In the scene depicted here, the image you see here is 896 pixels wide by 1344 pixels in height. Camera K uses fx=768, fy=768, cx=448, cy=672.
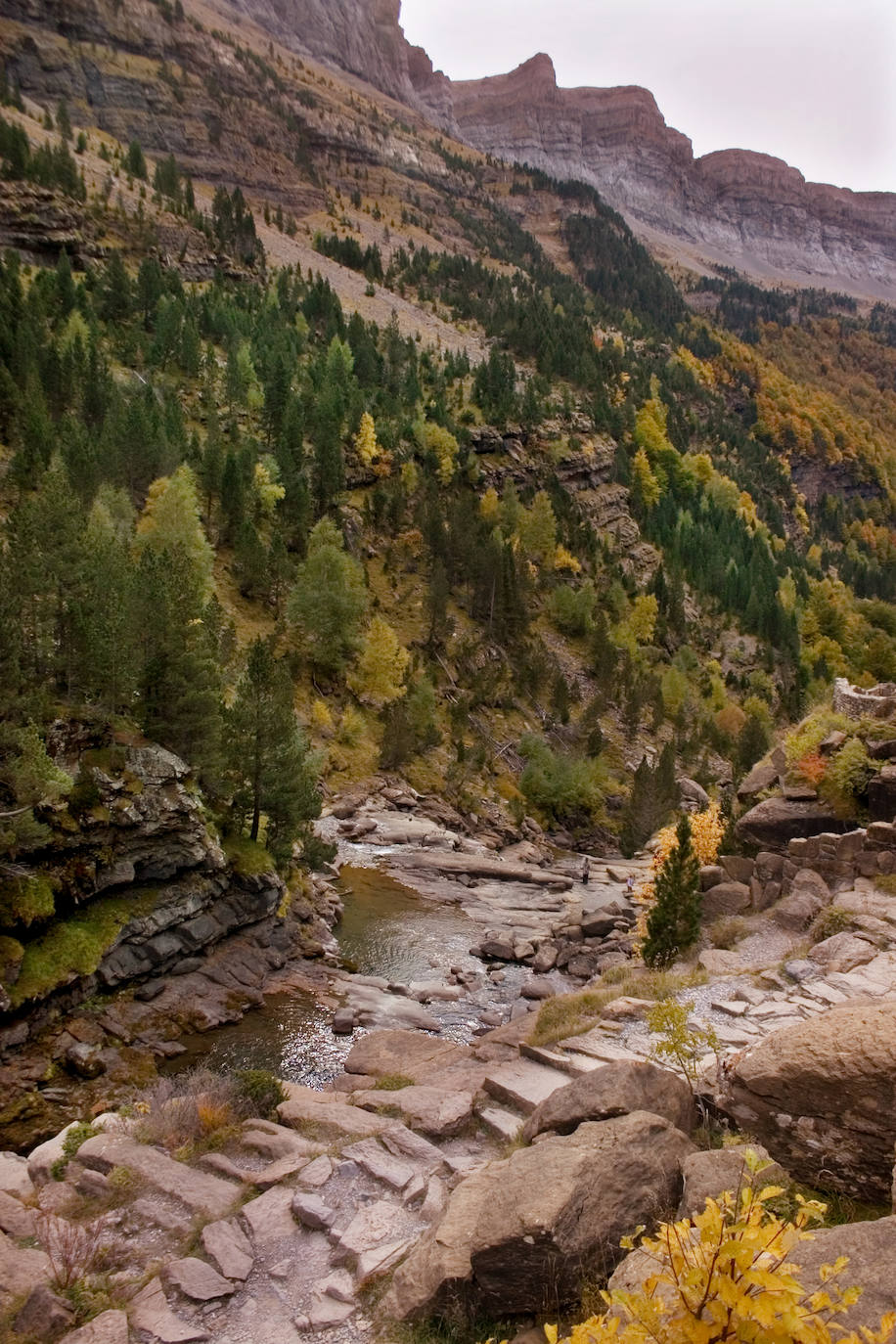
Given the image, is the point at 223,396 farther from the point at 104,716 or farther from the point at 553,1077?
the point at 553,1077

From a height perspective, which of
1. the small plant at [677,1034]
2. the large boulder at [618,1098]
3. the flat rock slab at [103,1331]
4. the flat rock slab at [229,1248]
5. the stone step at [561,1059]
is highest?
the small plant at [677,1034]

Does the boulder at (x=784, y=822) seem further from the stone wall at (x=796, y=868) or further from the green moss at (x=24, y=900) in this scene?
the green moss at (x=24, y=900)

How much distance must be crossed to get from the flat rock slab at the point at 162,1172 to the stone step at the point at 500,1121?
196 inches

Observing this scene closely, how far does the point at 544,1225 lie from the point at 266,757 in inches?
1073

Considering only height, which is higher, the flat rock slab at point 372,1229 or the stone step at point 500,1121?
the flat rock slab at point 372,1229

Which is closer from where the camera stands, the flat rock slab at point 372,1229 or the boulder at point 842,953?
the flat rock slab at point 372,1229

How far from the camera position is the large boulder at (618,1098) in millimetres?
11961

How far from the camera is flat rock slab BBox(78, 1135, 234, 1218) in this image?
1340 cm

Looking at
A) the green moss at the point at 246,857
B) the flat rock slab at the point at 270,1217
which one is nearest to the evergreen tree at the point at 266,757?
the green moss at the point at 246,857

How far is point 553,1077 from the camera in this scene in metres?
17.2

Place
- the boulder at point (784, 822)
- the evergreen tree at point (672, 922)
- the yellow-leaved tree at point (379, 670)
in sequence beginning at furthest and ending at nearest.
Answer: the yellow-leaved tree at point (379, 670)
the boulder at point (784, 822)
the evergreen tree at point (672, 922)

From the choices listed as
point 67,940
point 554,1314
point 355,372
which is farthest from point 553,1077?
point 355,372

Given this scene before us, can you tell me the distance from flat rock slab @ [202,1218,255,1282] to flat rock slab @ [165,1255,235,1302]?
169 millimetres

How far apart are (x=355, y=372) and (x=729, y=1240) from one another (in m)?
115
